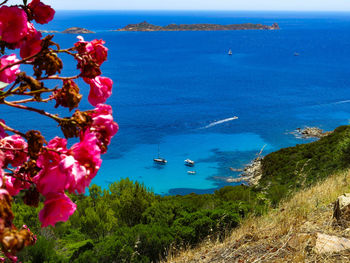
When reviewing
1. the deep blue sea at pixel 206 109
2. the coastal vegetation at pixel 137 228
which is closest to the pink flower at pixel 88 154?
the coastal vegetation at pixel 137 228

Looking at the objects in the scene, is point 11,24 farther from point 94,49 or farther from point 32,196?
point 32,196

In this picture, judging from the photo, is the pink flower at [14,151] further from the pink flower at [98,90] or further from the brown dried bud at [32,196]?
the pink flower at [98,90]

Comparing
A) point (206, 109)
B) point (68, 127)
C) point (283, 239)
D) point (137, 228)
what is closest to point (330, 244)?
point (283, 239)

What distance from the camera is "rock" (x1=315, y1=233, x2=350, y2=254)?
4.15 meters

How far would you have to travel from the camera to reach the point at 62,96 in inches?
57.7

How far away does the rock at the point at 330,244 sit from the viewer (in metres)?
4.15

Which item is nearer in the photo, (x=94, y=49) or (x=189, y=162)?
(x=94, y=49)

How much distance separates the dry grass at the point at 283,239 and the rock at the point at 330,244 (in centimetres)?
7

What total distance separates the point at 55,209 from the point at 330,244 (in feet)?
11.9

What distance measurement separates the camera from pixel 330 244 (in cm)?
422

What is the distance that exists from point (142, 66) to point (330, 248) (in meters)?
79.7

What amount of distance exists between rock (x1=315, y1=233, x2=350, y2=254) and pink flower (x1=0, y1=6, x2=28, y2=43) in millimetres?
3719

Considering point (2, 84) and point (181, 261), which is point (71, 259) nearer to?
point (181, 261)

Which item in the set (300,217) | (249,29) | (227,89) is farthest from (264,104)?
(249,29)
